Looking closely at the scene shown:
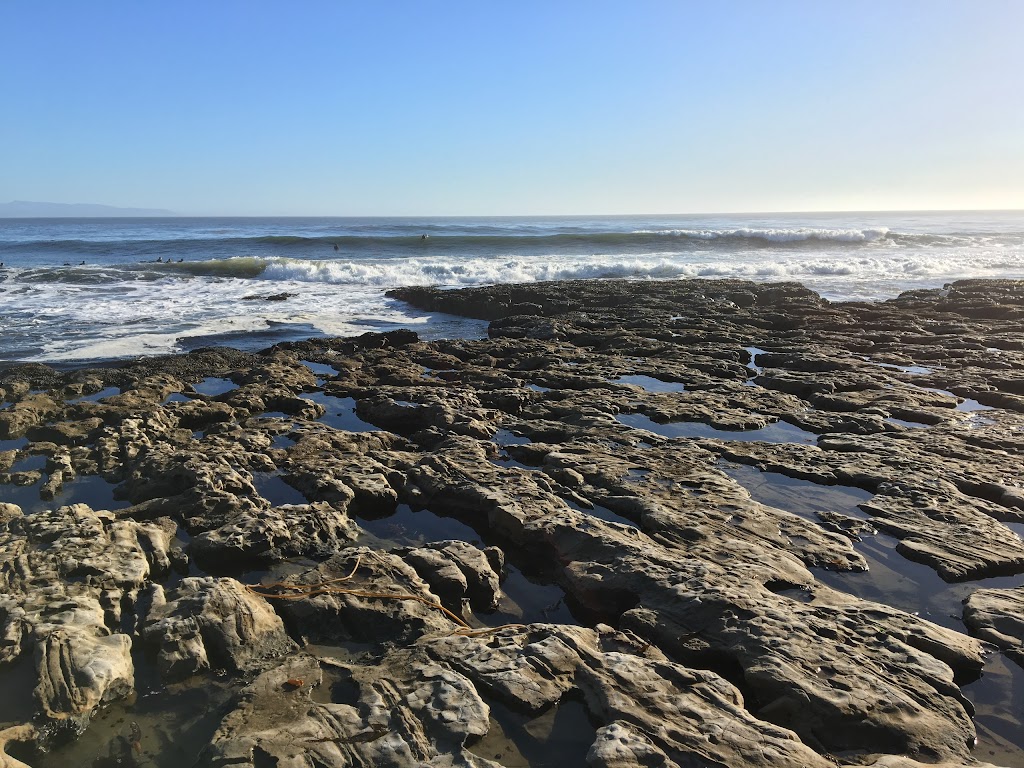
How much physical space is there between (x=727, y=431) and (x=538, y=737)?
5554mm

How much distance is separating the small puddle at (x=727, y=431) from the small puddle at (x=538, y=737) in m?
4.84

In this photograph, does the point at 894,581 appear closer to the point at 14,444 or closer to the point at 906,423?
the point at 906,423

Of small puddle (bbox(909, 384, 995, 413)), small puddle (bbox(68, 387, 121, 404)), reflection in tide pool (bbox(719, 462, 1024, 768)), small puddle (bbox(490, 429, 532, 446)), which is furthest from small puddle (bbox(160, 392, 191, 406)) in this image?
small puddle (bbox(909, 384, 995, 413))

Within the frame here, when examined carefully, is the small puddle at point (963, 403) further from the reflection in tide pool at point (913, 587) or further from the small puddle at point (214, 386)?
the small puddle at point (214, 386)

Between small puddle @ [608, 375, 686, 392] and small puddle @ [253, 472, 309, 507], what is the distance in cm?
533

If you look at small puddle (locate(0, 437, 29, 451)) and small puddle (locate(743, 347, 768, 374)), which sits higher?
small puddle (locate(743, 347, 768, 374))

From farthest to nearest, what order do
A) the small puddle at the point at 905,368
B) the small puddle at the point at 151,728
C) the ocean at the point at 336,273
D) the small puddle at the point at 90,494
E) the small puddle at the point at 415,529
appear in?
the ocean at the point at 336,273 < the small puddle at the point at 905,368 < the small puddle at the point at 90,494 < the small puddle at the point at 415,529 < the small puddle at the point at 151,728

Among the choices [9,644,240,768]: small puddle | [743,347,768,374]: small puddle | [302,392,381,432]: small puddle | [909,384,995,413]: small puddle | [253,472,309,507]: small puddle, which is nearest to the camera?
[9,644,240,768]: small puddle

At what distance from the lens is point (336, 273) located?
2662 centimetres

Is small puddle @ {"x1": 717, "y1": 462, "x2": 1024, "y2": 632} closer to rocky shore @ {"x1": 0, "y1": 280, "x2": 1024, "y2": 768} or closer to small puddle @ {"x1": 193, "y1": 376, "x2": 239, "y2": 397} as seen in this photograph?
rocky shore @ {"x1": 0, "y1": 280, "x2": 1024, "y2": 768}

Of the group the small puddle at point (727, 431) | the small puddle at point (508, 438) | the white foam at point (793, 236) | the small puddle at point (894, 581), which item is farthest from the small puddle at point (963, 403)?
the white foam at point (793, 236)

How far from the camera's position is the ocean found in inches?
573

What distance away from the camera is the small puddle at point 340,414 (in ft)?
26.9

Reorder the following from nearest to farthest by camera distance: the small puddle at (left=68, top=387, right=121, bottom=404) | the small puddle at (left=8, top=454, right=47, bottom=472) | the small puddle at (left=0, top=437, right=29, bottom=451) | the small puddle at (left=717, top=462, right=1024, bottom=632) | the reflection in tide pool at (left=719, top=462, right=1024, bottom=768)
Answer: the reflection in tide pool at (left=719, top=462, right=1024, bottom=768), the small puddle at (left=717, top=462, right=1024, bottom=632), the small puddle at (left=8, top=454, right=47, bottom=472), the small puddle at (left=0, top=437, right=29, bottom=451), the small puddle at (left=68, top=387, right=121, bottom=404)
